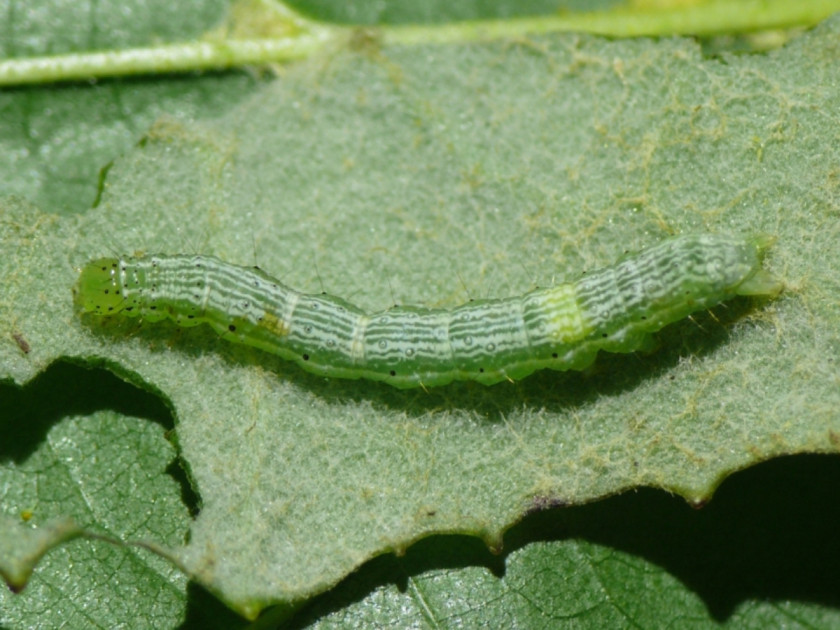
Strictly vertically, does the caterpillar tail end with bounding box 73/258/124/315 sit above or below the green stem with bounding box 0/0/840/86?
below

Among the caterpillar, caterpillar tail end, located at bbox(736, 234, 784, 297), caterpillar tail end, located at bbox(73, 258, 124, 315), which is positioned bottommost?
caterpillar tail end, located at bbox(73, 258, 124, 315)

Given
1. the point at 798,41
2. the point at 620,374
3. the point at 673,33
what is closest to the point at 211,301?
the point at 620,374

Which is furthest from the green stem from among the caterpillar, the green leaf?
the caterpillar

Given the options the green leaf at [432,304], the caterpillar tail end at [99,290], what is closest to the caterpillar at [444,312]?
the caterpillar tail end at [99,290]

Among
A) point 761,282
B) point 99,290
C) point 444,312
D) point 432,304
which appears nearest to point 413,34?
point 432,304

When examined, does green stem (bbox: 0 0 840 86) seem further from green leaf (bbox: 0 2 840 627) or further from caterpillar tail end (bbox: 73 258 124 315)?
caterpillar tail end (bbox: 73 258 124 315)

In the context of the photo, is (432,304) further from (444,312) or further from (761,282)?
(761,282)
